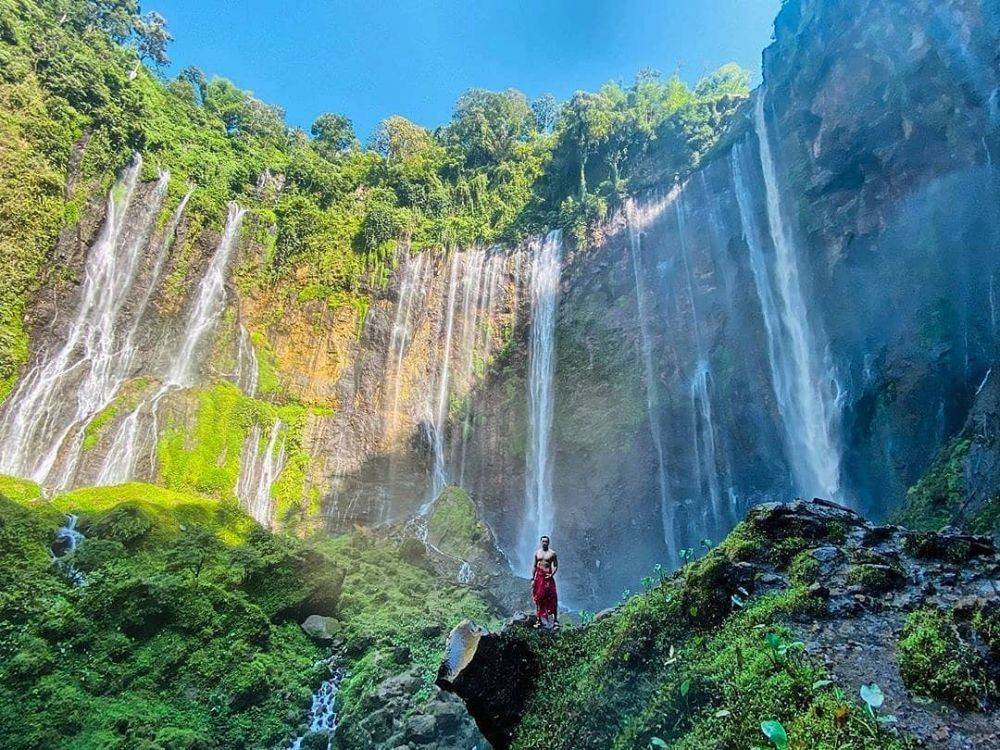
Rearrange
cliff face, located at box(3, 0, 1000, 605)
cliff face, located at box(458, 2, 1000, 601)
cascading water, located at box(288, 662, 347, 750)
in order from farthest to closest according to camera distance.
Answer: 1. cliff face, located at box(3, 0, 1000, 605)
2. cliff face, located at box(458, 2, 1000, 601)
3. cascading water, located at box(288, 662, 347, 750)

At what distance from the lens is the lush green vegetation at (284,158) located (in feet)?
72.6

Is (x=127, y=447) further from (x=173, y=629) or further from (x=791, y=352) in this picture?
(x=791, y=352)

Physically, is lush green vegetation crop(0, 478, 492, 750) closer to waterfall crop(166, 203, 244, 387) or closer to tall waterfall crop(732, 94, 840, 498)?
waterfall crop(166, 203, 244, 387)

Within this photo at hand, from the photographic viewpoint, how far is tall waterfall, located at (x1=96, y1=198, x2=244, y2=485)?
17.8 meters

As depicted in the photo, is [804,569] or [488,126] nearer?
[804,569]

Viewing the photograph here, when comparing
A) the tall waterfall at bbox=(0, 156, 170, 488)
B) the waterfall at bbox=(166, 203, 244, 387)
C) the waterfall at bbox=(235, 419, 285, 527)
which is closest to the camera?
the tall waterfall at bbox=(0, 156, 170, 488)

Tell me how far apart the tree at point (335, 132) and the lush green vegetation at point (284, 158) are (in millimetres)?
326

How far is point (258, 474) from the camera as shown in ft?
69.5

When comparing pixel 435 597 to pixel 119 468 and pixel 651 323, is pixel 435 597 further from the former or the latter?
pixel 651 323

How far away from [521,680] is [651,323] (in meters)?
19.2

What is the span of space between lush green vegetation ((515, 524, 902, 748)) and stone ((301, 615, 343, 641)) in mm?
8159

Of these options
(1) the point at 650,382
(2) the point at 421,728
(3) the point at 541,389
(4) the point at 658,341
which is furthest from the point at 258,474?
(4) the point at 658,341

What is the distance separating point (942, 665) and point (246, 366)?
80.3 feet

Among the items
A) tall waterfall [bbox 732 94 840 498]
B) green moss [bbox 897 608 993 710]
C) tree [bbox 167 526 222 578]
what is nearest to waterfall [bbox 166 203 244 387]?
tree [bbox 167 526 222 578]
